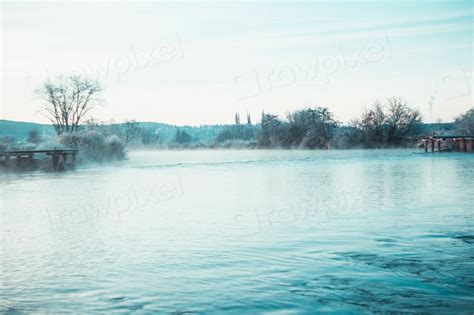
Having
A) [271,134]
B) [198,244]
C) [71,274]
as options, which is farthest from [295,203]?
[271,134]

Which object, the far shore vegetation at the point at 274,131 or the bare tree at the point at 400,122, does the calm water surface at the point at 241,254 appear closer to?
the far shore vegetation at the point at 274,131

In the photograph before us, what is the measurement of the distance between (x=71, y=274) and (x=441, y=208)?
29.8ft

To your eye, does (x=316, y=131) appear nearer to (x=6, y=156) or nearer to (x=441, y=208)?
(x=6, y=156)

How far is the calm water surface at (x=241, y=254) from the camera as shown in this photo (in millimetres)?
5723

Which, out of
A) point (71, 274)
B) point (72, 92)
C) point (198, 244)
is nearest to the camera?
point (71, 274)

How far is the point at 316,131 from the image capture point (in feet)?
286

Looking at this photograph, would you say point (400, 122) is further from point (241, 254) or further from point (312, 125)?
point (241, 254)

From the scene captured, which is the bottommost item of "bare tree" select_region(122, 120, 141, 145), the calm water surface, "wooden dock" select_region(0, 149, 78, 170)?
the calm water surface

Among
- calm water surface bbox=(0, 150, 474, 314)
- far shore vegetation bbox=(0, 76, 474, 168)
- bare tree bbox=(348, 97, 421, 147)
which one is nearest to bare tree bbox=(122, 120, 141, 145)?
far shore vegetation bbox=(0, 76, 474, 168)

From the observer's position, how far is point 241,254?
797 centimetres

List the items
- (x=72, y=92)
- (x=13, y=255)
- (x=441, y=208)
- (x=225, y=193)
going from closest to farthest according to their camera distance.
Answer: (x=13, y=255) → (x=441, y=208) → (x=225, y=193) → (x=72, y=92)

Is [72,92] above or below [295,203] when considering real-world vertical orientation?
above

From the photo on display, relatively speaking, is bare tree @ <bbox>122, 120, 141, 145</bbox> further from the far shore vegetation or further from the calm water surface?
the calm water surface

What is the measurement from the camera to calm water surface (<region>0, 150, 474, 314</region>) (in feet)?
18.8
